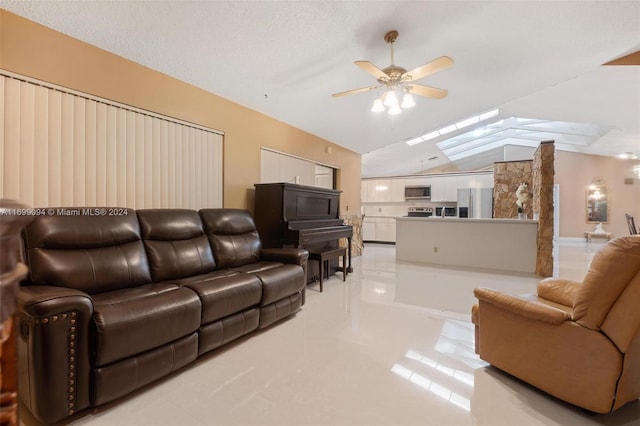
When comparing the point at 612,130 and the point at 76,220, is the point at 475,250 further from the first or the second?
the point at 76,220

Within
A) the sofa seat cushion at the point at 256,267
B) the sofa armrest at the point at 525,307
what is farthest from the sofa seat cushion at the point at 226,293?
the sofa armrest at the point at 525,307

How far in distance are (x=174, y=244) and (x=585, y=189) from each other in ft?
37.2

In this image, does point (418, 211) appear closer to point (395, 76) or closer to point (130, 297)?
point (395, 76)

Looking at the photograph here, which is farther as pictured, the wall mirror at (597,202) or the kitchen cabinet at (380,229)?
the kitchen cabinet at (380,229)

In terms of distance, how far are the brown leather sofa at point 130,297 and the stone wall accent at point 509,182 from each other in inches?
223

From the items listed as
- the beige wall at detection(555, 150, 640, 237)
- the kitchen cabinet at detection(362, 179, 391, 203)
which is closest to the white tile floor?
the kitchen cabinet at detection(362, 179, 391, 203)

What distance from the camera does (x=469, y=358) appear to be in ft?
6.98

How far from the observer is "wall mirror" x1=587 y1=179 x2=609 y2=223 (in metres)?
8.59

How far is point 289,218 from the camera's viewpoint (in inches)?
148

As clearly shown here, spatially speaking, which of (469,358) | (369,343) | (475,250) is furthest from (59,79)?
(475,250)

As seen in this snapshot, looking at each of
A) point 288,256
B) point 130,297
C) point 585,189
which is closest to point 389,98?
point 288,256

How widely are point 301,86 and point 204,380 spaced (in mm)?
3141

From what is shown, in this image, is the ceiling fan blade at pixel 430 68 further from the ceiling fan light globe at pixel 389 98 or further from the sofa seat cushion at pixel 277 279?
the sofa seat cushion at pixel 277 279

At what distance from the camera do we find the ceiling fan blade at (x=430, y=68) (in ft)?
7.57
